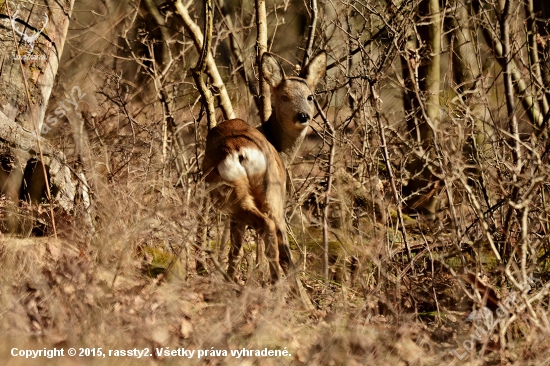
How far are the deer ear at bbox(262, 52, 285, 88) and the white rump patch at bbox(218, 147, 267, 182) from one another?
1.55 m

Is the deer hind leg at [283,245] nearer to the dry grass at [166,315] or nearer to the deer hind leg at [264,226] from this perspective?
the deer hind leg at [264,226]

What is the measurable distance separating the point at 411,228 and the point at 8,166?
4.84 metres

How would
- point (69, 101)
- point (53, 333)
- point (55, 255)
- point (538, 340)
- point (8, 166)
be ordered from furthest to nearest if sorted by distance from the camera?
point (69, 101) < point (8, 166) < point (55, 255) < point (538, 340) < point (53, 333)

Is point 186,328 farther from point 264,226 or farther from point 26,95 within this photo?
point 26,95

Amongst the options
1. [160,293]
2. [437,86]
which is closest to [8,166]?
[160,293]

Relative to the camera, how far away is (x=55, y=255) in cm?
546

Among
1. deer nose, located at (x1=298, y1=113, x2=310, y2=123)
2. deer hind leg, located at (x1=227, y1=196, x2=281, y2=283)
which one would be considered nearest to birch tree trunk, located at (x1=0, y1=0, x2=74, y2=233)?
deer hind leg, located at (x1=227, y1=196, x2=281, y2=283)

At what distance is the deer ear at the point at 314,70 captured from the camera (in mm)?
7605

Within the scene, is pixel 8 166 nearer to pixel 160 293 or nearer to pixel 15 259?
pixel 15 259

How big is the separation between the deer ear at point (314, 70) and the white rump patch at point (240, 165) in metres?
1.77

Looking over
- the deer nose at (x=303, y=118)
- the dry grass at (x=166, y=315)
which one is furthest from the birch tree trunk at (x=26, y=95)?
the deer nose at (x=303, y=118)

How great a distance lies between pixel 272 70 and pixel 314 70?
465 millimetres

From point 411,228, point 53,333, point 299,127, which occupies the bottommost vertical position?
point 53,333

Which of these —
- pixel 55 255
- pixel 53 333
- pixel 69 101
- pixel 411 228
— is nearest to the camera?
pixel 53 333
